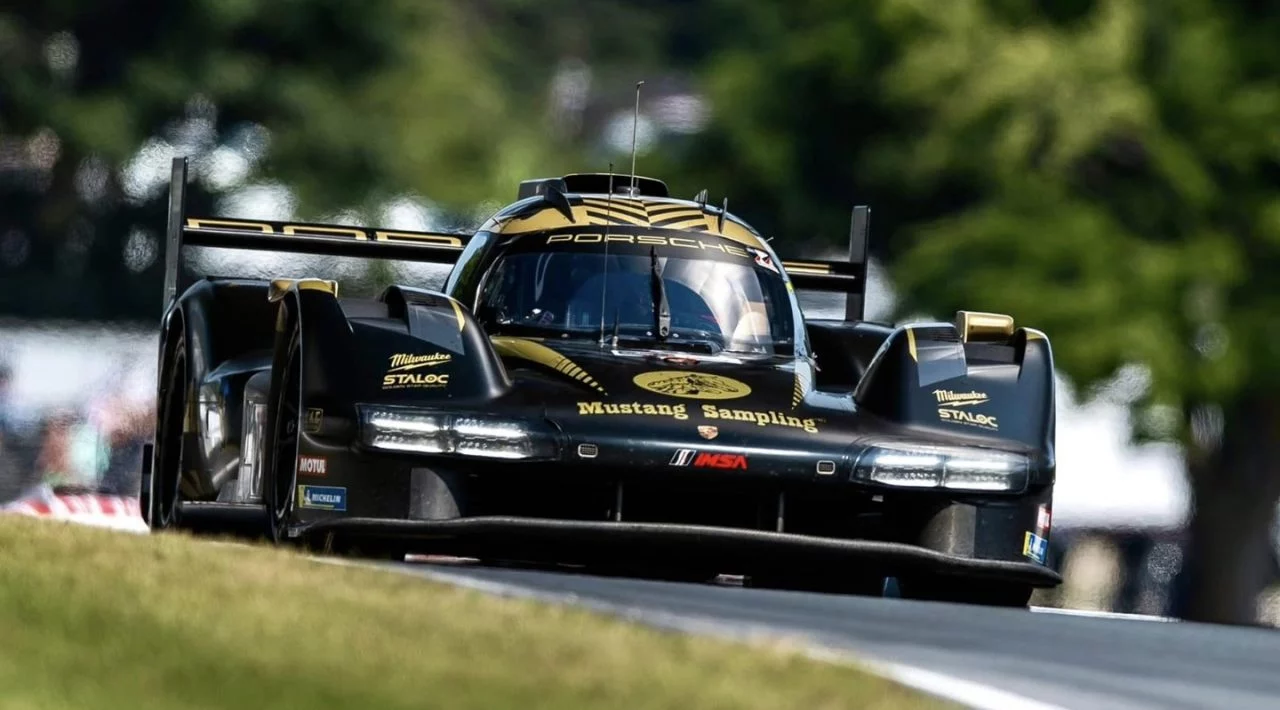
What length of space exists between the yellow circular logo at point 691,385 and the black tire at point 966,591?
3.01 ft

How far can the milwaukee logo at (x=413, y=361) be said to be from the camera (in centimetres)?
889

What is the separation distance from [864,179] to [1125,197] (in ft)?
8.75

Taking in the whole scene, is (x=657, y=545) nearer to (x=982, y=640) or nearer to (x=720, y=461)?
(x=720, y=461)

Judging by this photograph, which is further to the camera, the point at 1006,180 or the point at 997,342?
the point at 1006,180

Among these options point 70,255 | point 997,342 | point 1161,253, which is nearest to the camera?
point 997,342

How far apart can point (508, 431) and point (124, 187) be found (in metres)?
23.2

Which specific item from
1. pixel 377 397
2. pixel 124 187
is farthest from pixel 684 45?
pixel 377 397

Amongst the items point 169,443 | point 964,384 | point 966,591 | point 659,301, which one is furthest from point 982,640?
point 169,443

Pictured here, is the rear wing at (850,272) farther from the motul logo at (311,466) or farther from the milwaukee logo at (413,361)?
the motul logo at (311,466)

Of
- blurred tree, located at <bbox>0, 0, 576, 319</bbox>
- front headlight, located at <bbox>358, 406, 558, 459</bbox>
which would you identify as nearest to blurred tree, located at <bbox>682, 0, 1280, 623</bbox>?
blurred tree, located at <bbox>0, 0, 576, 319</bbox>

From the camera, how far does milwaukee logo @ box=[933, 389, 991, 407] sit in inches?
367

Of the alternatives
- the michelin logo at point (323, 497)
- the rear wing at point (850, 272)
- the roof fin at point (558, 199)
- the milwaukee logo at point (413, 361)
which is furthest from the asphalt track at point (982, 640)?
the rear wing at point (850, 272)

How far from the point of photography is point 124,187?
3116 cm

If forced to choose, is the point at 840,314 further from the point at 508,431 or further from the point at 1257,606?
the point at 508,431
